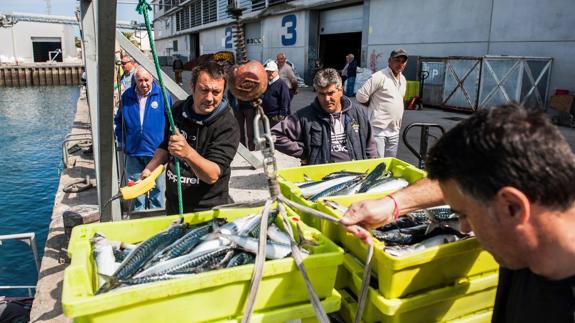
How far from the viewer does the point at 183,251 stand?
205cm

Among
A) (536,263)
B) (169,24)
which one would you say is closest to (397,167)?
(536,263)

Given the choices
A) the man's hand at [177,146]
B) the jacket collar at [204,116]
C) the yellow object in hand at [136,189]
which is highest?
the jacket collar at [204,116]

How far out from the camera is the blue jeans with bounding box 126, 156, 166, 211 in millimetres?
5508

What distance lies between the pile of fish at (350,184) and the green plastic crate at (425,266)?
0.87 m

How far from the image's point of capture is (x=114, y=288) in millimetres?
1668

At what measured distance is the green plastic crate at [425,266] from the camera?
5.94ft

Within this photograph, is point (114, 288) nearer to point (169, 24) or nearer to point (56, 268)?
point (56, 268)

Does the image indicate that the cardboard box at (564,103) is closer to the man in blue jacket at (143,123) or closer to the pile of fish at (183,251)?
the man in blue jacket at (143,123)

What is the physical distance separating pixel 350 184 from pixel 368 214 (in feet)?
3.81

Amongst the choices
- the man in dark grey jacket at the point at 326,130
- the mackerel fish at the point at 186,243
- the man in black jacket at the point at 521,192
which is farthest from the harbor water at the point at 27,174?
the man in black jacket at the point at 521,192

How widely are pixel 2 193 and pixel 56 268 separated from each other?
8.52m

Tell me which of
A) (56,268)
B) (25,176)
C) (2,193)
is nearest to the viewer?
(56,268)

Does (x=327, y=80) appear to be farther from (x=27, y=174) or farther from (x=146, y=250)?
(x=27, y=174)

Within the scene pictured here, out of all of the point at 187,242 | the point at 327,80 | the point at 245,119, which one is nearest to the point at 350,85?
the point at 245,119
